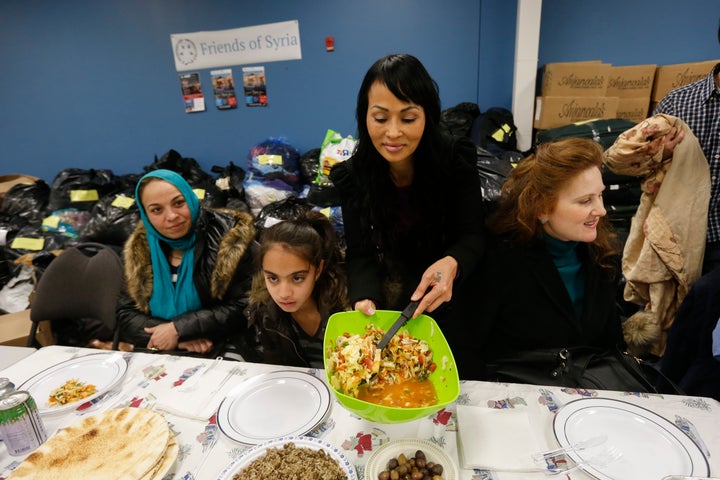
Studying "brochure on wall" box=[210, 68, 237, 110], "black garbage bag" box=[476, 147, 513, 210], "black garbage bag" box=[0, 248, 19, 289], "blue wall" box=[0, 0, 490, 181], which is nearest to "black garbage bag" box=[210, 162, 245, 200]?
"blue wall" box=[0, 0, 490, 181]

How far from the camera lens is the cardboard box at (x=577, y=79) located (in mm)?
3129

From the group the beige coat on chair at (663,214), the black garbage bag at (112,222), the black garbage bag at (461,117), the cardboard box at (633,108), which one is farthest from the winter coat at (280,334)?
the cardboard box at (633,108)

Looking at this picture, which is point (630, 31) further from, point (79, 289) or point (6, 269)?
point (6, 269)

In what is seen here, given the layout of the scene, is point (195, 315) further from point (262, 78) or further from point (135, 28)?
point (135, 28)

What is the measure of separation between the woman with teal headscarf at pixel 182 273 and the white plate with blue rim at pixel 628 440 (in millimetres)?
1564

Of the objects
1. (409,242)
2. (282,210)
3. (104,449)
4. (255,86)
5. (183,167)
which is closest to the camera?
(104,449)

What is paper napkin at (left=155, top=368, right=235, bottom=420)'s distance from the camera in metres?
1.23

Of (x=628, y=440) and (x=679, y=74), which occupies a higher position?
(x=679, y=74)

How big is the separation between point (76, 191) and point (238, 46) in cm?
202

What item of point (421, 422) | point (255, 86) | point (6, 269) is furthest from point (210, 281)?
point (6, 269)

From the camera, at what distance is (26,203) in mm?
3830

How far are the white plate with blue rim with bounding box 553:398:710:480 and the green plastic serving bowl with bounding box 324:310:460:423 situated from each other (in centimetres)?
31

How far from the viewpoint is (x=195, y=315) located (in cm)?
202

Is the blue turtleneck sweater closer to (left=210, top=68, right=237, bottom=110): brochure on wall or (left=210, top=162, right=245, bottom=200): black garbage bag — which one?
(left=210, top=162, right=245, bottom=200): black garbage bag
